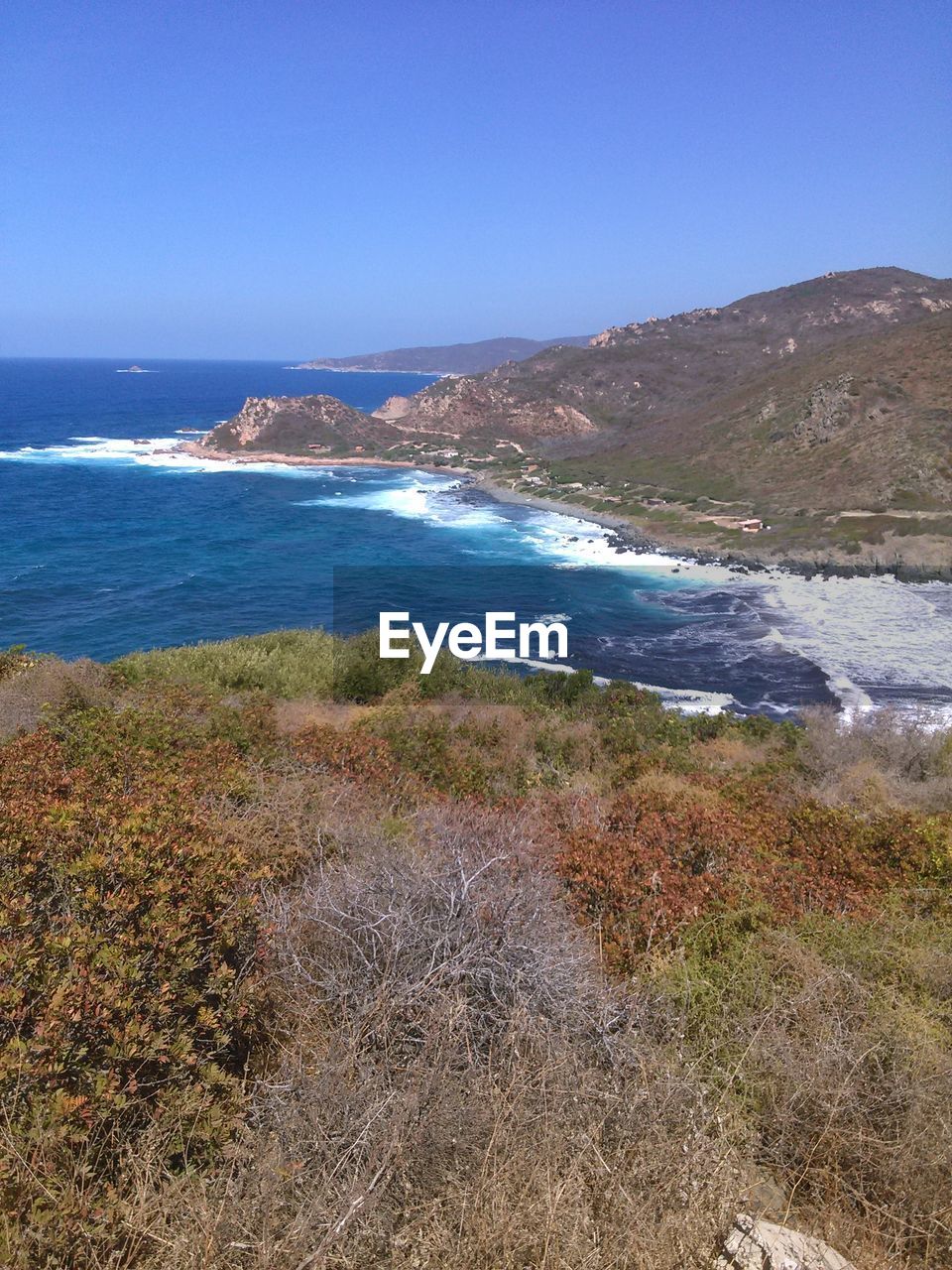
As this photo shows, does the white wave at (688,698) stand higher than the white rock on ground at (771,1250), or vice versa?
the white rock on ground at (771,1250)

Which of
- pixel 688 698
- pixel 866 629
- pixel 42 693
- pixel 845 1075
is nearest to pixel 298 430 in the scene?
pixel 866 629

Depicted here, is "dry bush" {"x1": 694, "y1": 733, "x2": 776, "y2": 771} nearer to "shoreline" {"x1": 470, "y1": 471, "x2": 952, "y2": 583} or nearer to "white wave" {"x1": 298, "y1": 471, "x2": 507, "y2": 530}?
"shoreline" {"x1": 470, "y1": 471, "x2": 952, "y2": 583}

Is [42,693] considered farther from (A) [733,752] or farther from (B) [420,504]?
(B) [420,504]

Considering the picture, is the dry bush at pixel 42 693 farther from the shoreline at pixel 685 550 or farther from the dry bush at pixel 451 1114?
the shoreline at pixel 685 550

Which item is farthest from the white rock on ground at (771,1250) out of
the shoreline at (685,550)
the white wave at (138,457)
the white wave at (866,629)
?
the white wave at (138,457)

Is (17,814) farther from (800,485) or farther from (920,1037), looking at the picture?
(800,485)

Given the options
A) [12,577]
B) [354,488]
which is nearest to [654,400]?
[354,488]
